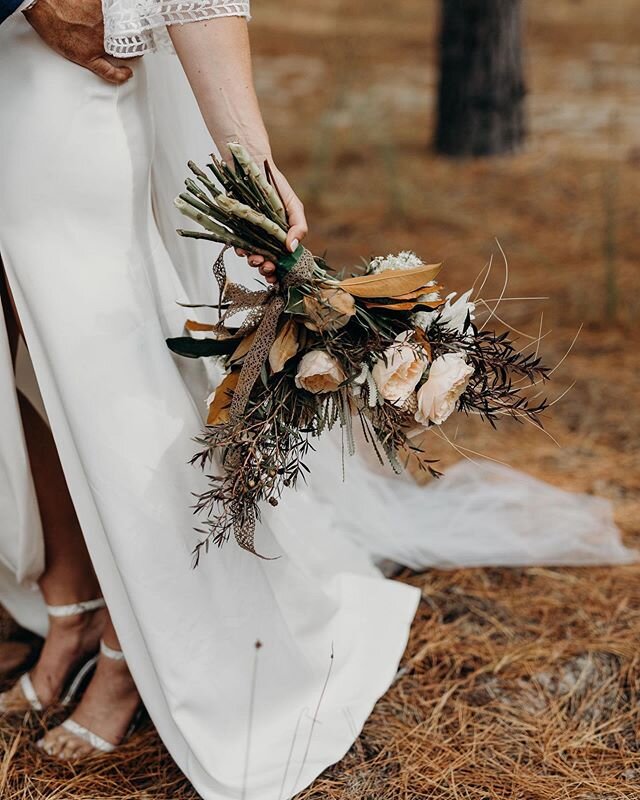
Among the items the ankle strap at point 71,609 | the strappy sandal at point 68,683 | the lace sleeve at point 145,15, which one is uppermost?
the lace sleeve at point 145,15

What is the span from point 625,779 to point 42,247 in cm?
158

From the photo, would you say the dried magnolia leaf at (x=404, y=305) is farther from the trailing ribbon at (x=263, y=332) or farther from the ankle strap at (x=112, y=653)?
the ankle strap at (x=112, y=653)

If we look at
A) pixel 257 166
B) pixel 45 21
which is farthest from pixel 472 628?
pixel 45 21

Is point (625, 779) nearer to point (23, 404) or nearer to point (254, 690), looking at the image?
point (254, 690)

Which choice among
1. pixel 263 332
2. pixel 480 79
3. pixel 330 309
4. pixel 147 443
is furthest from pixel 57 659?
pixel 480 79

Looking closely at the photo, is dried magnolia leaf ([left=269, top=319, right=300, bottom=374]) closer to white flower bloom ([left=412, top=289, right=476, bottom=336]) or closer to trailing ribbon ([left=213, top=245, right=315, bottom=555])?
trailing ribbon ([left=213, top=245, right=315, bottom=555])

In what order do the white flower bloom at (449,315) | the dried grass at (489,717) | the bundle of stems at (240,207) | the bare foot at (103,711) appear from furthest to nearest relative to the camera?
the bare foot at (103,711), the dried grass at (489,717), the white flower bloom at (449,315), the bundle of stems at (240,207)

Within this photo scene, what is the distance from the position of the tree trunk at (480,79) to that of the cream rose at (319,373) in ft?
16.2

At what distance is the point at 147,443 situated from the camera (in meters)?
1.92

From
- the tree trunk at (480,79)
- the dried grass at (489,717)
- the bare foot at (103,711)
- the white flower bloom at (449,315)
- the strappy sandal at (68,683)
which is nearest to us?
the white flower bloom at (449,315)

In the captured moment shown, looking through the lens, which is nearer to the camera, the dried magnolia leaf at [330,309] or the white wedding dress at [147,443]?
the dried magnolia leaf at [330,309]

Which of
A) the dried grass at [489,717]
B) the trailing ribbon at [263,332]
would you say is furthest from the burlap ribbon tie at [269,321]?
the dried grass at [489,717]

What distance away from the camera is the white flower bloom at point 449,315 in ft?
5.84

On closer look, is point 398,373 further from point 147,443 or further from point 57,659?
point 57,659
